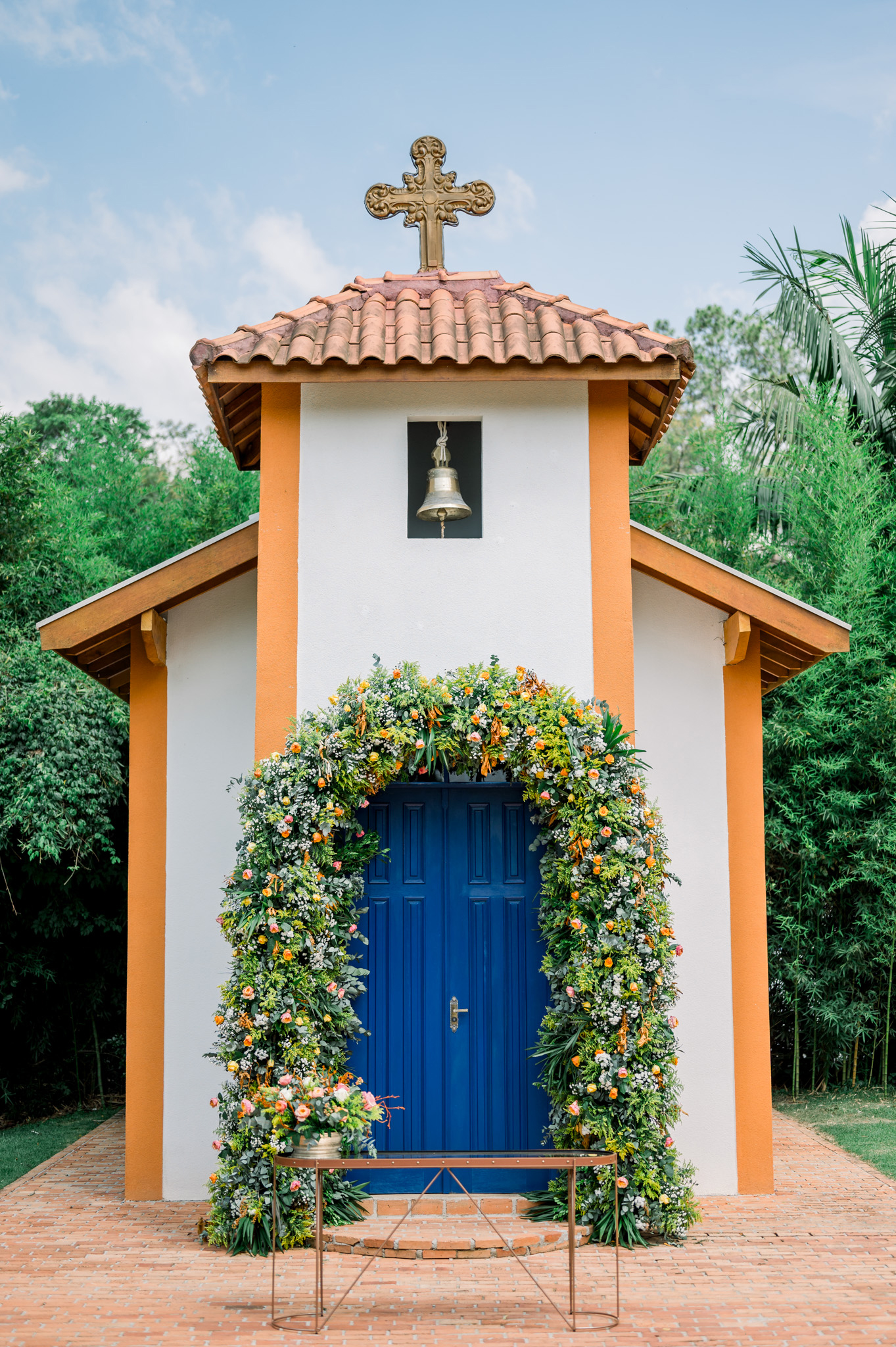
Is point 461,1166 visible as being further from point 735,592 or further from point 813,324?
point 813,324

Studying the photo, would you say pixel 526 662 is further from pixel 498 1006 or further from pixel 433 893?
pixel 498 1006

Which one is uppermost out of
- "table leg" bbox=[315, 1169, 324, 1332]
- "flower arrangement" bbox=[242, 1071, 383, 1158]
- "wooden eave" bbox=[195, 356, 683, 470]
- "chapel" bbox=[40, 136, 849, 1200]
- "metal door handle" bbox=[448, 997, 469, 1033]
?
"wooden eave" bbox=[195, 356, 683, 470]

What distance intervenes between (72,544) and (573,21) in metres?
7.83

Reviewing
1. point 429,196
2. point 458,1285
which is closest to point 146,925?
point 458,1285

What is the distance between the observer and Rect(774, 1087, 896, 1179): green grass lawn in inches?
317

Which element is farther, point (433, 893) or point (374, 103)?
point (374, 103)

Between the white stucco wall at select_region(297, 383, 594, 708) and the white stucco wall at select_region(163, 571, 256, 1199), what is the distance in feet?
3.72

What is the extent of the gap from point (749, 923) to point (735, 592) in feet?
6.87

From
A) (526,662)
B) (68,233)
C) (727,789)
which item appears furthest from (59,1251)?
(68,233)

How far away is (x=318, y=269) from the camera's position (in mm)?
29734

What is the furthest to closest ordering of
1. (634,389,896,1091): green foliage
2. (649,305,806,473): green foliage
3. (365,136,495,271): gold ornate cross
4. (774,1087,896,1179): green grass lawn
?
1. (649,305,806,473): green foliage
2. (634,389,896,1091): green foliage
3. (774,1087,896,1179): green grass lawn
4. (365,136,495,271): gold ornate cross

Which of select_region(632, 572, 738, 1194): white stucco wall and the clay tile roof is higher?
the clay tile roof

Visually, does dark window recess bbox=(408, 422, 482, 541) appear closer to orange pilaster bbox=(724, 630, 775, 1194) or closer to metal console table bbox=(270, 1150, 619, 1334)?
orange pilaster bbox=(724, 630, 775, 1194)

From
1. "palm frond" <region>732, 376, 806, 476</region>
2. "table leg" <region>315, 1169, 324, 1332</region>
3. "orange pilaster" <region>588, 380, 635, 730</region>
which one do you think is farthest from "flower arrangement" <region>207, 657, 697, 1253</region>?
"palm frond" <region>732, 376, 806, 476</region>
